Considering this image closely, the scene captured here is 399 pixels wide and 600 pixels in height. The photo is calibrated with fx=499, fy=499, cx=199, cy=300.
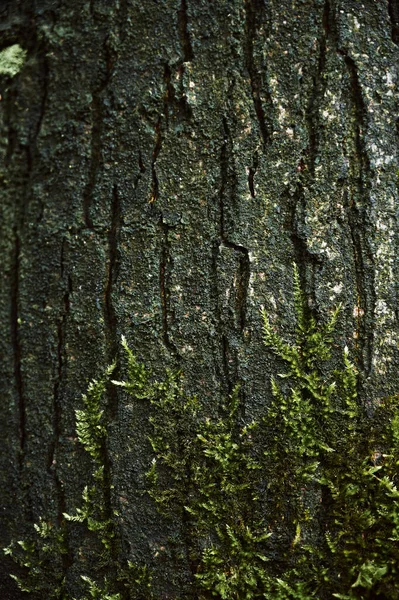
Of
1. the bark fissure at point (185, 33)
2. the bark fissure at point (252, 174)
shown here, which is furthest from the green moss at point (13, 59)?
the bark fissure at point (252, 174)

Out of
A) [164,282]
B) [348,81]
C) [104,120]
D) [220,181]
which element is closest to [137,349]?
[164,282]

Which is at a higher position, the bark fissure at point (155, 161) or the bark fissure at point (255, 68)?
the bark fissure at point (255, 68)

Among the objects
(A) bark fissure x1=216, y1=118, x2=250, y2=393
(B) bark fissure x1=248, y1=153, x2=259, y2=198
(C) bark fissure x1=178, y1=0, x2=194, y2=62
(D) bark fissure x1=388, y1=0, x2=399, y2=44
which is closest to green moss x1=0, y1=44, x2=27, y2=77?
(C) bark fissure x1=178, y1=0, x2=194, y2=62

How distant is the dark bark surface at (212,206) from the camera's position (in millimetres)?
1386

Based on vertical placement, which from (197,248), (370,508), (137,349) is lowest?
(370,508)

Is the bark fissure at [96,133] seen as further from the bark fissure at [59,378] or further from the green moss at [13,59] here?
the green moss at [13,59]

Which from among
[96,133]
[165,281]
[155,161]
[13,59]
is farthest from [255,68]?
[13,59]

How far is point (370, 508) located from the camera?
1343mm

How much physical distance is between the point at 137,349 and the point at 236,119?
2.31 feet

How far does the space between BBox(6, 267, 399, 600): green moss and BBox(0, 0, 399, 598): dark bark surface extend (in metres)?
0.05

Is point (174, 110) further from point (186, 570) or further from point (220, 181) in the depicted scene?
point (186, 570)

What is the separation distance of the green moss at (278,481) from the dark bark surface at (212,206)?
1.9 inches

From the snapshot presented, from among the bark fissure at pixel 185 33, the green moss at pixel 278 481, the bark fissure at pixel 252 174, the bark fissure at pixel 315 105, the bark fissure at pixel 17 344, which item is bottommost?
the green moss at pixel 278 481

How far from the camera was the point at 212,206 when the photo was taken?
1403 millimetres
